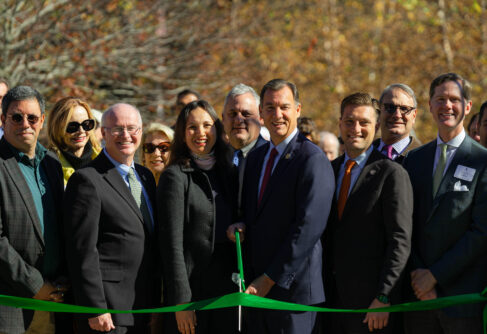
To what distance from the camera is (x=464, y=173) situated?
176 inches

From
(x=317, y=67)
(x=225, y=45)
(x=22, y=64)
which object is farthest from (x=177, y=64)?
(x=317, y=67)

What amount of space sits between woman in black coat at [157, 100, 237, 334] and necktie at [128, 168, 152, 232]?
0.45 ft

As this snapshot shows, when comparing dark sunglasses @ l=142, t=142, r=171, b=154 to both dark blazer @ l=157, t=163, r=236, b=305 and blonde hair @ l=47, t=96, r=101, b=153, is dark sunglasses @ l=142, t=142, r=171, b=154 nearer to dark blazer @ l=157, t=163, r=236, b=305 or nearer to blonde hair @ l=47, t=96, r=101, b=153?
blonde hair @ l=47, t=96, r=101, b=153

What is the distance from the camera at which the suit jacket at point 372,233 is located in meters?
4.43

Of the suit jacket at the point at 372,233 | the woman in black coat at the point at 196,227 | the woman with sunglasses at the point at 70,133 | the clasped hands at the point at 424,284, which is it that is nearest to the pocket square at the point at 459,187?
the suit jacket at the point at 372,233

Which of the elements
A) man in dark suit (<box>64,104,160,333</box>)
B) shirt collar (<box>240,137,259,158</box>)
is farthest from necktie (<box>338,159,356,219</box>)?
man in dark suit (<box>64,104,160,333</box>)

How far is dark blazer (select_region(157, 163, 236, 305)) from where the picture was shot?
15.1ft

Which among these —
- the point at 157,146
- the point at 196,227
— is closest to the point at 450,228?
the point at 196,227

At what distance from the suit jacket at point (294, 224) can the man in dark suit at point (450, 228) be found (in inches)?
27.3

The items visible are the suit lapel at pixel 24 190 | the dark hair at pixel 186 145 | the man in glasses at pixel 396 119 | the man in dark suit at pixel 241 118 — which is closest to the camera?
the suit lapel at pixel 24 190

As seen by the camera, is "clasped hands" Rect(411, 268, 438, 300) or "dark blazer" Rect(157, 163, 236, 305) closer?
"clasped hands" Rect(411, 268, 438, 300)

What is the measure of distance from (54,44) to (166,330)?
850 cm

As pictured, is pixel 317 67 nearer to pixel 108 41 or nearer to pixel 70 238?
pixel 108 41

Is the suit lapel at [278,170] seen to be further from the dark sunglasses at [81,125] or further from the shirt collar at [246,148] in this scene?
the dark sunglasses at [81,125]
